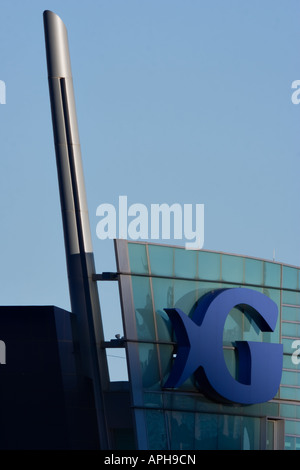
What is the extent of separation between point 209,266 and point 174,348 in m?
3.34

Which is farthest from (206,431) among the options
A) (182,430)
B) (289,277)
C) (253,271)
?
(289,277)

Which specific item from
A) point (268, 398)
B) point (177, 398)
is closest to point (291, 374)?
point (268, 398)

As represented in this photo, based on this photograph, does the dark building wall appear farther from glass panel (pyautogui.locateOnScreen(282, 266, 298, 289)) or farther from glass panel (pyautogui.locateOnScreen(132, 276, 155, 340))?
glass panel (pyautogui.locateOnScreen(282, 266, 298, 289))

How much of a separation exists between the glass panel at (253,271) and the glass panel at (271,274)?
0.72 ft

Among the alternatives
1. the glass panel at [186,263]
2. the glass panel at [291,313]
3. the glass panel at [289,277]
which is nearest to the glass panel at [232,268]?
the glass panel at [186,263]

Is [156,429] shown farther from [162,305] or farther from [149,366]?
[162,305]

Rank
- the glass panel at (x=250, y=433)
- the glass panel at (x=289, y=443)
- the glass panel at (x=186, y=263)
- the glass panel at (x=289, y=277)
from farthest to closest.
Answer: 1. the glass panel at (x=289, y=277)
2. the glass panel at (x=289, y=443)
3. the glass panel at (x=250, y=433)
4. the glass panel at (x=186, y=263)

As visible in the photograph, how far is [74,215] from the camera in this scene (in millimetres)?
46469

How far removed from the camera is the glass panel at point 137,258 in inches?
1726

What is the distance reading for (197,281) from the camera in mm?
44969

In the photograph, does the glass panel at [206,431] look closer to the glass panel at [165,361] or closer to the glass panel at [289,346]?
the glass panel at [165,361]

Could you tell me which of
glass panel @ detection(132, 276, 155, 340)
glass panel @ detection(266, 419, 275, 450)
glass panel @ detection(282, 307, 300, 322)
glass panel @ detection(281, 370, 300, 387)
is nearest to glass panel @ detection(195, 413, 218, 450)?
glass panel @ detection(266, 419, 275, 450)

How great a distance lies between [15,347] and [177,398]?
594 cm

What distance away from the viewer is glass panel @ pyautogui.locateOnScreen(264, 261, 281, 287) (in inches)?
1833
